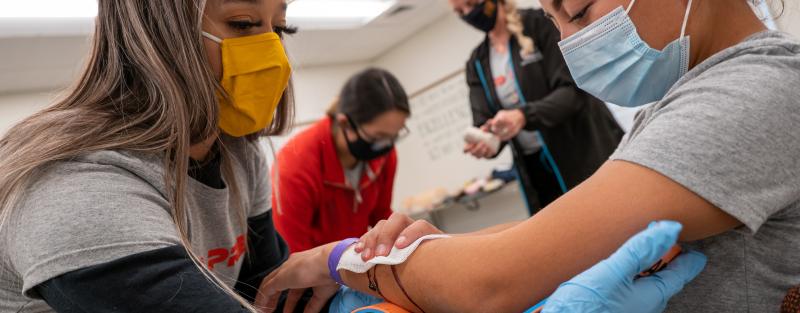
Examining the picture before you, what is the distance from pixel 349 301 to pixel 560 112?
1.41m

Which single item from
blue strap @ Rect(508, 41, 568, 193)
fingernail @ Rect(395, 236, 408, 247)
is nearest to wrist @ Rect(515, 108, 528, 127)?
blue strap @ Rect(508, 41, 568, 193)

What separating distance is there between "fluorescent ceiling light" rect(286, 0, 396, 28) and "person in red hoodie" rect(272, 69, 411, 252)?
149 centimetres

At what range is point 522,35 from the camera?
90.8 inches

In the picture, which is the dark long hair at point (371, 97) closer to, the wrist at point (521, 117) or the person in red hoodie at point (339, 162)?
the person in red hoodie at point (339, 162)

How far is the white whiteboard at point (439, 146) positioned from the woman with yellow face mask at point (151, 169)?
3373 mm

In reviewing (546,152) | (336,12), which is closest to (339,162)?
(546,152)

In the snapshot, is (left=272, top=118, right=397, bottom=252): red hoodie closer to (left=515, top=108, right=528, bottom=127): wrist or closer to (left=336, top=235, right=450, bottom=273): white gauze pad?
(left=515, top=108, right=528, bottom=127): wrist

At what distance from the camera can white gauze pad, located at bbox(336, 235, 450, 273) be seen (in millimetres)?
820

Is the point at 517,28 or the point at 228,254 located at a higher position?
the point at 517,28

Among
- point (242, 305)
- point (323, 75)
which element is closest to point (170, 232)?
point (242, 305)

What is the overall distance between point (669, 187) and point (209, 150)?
2.84 feet

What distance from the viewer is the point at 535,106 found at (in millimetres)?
2127

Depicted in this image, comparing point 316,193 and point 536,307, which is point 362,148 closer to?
point 316,193

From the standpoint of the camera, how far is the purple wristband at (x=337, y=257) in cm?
97
